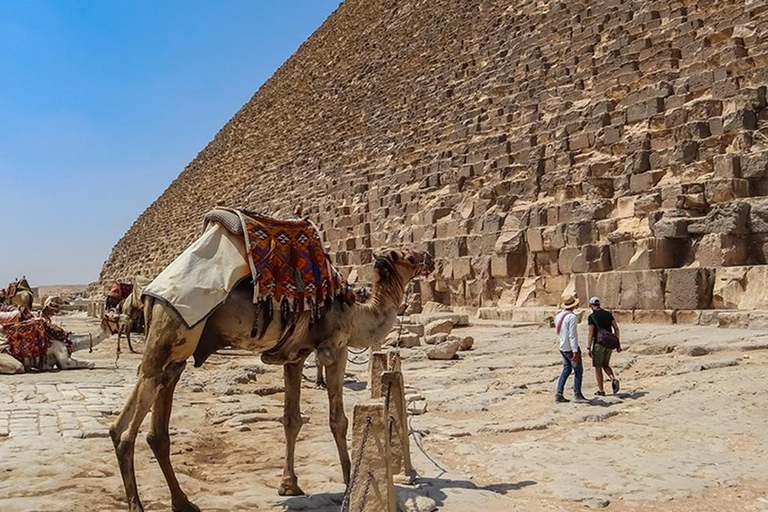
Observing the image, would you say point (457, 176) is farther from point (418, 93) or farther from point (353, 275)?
point (418, 93)

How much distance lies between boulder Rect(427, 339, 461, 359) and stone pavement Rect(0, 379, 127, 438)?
347 cm

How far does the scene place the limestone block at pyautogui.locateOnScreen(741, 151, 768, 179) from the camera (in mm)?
9859

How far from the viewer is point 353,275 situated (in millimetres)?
18234

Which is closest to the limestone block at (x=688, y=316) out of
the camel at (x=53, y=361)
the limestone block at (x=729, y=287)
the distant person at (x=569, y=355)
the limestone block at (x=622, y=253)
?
the limestone block at (x=729, y=287)

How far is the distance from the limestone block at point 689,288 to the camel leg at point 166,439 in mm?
7423

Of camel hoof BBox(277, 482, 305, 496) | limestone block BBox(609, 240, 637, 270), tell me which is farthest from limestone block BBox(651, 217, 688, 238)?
camel hoof BBox(277, 482, 305, 496)

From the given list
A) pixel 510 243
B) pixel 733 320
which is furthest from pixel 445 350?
pixel 510 243

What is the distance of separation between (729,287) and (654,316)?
0.99 metres

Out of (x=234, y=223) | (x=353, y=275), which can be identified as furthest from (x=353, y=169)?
(x=234, y=223)

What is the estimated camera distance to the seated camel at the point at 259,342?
10.9 feet

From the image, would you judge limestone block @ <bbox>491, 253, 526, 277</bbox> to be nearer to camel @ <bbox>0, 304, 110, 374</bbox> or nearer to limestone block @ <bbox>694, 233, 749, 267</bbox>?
limestone block @ <bbox>694, 233, 749, 267</bbox>

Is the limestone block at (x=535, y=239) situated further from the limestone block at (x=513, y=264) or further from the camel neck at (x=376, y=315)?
the camel neck at (x=376, y=315)

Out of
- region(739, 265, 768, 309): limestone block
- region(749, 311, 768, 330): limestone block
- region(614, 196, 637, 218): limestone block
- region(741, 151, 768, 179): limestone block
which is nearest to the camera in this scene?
region(749, 311, 768, 330): limestone block

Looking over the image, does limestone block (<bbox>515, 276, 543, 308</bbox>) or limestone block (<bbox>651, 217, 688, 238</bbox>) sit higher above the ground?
limestone block (<bbox>651, 217, 688, 238</bbox>)
